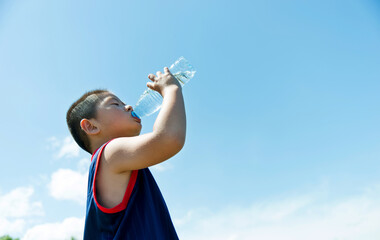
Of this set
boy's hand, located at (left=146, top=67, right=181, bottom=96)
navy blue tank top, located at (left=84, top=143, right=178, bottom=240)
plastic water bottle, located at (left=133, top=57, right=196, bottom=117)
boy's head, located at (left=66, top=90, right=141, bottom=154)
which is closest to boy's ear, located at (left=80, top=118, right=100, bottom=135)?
boy's head, located at (left=66, top=90, right=141, bottom=154)

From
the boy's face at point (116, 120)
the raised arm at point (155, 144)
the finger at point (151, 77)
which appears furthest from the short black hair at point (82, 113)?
the raised arm at point (155, 144)

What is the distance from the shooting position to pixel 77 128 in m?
2.91

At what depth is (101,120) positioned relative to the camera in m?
2.62

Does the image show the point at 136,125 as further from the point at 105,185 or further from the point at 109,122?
the point at 105,185

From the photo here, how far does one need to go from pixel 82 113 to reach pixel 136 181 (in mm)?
1044

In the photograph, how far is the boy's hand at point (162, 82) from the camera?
2326mm

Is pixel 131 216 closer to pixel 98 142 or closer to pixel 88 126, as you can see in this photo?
pixel 98 142

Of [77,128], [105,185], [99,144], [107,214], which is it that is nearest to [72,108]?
[77,128]

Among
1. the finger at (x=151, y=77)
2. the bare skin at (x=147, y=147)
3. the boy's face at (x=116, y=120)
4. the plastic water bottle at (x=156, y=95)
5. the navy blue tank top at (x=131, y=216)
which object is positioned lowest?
the navy blue tank top at (x=131, y=216)

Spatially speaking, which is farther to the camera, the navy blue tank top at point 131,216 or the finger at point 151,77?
the finger at point 151,77

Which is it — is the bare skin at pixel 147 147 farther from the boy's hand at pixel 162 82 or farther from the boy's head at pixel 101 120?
the boy's head at pixel 101 120

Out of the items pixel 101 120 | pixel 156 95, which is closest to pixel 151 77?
pixel 101 120

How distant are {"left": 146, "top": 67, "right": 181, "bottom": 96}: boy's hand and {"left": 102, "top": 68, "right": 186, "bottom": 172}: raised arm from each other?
0.19m

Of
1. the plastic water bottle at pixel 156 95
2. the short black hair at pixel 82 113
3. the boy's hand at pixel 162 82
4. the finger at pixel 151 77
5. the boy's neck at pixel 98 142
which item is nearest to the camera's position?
the boy's hand at pixel 162 82
